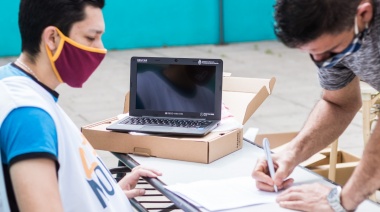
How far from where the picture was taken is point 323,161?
3967mm

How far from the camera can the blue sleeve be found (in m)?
1.71

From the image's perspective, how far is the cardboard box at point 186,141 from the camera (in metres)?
2.54

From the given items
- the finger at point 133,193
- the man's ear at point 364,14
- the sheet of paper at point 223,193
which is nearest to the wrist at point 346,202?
the sheet of paper at point 223,193

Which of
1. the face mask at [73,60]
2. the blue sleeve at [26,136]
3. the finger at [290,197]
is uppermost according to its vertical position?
the face mask at [73,60]

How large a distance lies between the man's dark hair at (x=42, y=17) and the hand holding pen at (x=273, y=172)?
30.6 inches

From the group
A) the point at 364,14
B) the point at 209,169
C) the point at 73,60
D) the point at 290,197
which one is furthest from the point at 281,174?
the point at 73,60

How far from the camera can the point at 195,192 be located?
220cm

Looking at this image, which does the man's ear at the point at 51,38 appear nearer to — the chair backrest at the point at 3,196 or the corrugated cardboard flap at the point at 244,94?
the chair backrest at the point at 3,196

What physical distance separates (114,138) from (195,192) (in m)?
0.60

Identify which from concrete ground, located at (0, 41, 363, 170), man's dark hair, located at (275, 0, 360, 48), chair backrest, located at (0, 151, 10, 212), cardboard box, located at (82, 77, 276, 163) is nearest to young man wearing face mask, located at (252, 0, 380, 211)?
man's dark hair, located at (275, 0, 360, 48)

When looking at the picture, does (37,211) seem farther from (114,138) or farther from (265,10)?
(265,10)

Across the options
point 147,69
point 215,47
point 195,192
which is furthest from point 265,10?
point 195,192

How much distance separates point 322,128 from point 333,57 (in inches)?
20.6

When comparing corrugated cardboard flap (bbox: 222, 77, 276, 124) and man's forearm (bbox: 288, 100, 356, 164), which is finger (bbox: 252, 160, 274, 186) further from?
corrugated cardboard flap (bbox: 222, 77, 276, 124)
